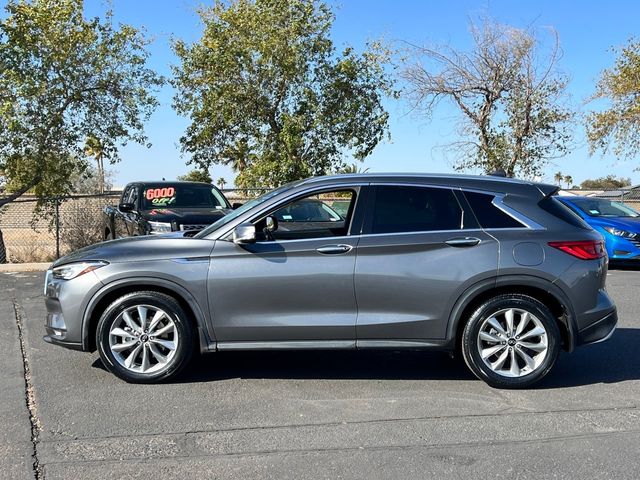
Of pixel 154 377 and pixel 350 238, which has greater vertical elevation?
pixel 350 238

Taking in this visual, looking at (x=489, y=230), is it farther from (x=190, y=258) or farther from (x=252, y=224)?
(x=190, y=258)

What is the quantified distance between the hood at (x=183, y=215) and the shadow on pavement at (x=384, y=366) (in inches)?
175

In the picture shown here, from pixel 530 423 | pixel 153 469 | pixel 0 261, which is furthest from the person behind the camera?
pixel 0 261

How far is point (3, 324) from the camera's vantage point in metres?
7.65

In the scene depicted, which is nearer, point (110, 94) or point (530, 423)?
point (530, 423)

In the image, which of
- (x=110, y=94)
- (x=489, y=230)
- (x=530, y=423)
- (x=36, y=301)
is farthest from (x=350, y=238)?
(x=110, y=94)

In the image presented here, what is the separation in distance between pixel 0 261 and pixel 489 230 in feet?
41.5

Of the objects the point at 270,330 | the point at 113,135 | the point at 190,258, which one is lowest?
the point at 270,330

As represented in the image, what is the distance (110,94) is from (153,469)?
1293 cm

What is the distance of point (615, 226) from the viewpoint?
12570 millimetres

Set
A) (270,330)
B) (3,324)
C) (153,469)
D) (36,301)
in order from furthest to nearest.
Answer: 1. (36,301)
2. (3,324)
3. (270,330)
4. (153,469)

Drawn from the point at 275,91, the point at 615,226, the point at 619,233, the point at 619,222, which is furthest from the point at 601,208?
the point at 275,91

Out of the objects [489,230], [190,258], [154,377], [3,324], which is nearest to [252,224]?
[190,258]

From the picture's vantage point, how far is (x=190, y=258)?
518 cm
